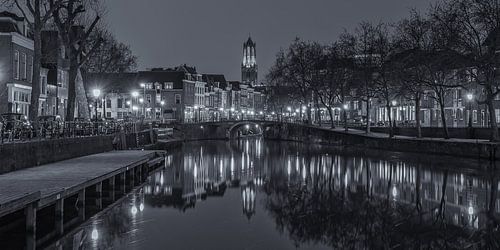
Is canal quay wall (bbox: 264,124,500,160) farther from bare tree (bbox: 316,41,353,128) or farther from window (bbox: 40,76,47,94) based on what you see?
window (bbox: 40,76,47,94)

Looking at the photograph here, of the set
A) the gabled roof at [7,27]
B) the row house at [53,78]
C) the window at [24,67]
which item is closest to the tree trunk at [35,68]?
the gabled roof at [7,27]

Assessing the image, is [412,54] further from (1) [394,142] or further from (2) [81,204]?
(2) [81,204]

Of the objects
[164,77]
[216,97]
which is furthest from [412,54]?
[216,97]

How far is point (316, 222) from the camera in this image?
2228cm

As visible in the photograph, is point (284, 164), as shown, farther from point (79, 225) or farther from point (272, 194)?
point (79, 225)

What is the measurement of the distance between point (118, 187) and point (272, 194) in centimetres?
846

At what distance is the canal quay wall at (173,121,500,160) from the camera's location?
153 feet

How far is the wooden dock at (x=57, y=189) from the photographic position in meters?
17.1

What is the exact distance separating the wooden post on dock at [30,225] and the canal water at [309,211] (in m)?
0.67

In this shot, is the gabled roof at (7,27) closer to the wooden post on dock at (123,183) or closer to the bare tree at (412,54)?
the wooden post on dock at (123,183)

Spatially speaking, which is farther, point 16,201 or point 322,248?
point 322,248

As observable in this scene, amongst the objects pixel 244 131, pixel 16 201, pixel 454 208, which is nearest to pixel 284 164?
pixel 454 208

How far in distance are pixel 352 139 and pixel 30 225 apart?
5636 centimetres

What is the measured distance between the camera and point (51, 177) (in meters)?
22.5
